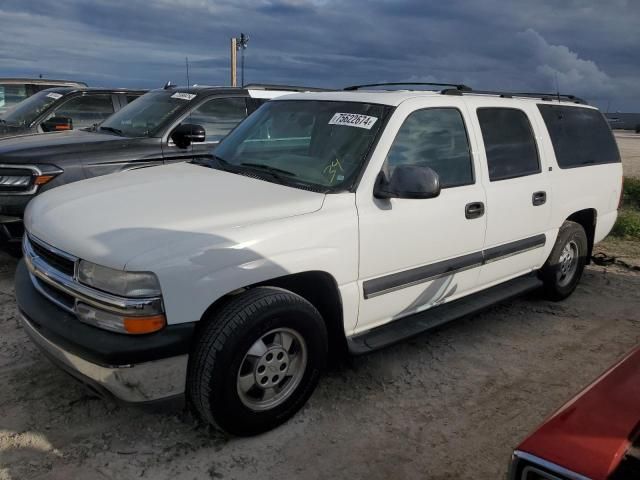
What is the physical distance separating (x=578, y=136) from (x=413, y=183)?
8.90ft

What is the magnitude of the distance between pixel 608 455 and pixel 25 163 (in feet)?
17.1

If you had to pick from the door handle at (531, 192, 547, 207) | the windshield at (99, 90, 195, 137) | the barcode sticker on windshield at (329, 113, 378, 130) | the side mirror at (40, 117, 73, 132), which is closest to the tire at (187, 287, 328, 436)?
the barcode sticker on windshield at (329, 113, 378, 130)

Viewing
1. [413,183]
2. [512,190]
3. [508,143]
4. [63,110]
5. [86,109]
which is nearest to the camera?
[413,183]

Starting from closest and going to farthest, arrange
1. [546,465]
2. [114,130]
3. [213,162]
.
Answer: [546,465]
[213,162]
[114,130]

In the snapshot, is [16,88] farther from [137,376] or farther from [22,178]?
[137,376]

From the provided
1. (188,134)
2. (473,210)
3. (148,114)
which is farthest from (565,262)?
(148,114)

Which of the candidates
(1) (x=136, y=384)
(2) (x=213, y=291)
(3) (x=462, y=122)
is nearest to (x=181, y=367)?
(1) (x=136, y=384)

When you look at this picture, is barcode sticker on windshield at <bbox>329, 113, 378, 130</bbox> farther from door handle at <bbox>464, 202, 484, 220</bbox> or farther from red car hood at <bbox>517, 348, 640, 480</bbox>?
red car hood at <bbox>517, 348, 640, 480</bbox>

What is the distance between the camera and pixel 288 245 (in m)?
2.91

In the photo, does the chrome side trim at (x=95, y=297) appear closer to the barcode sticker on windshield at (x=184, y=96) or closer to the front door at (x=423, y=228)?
the front door at (x=423, y=228)

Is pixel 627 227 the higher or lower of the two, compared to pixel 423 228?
lower

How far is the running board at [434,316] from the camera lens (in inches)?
133

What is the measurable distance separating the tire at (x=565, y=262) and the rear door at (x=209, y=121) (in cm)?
367

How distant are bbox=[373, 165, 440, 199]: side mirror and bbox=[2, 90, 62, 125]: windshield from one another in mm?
6266
